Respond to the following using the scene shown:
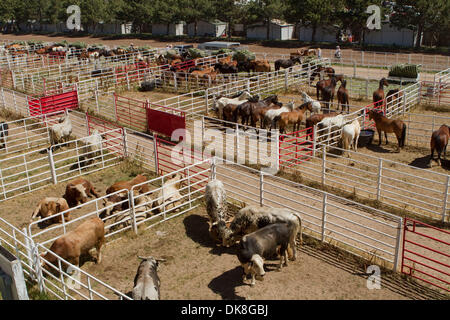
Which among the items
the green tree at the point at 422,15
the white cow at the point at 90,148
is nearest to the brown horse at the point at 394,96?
the white cow at the point at 90,148

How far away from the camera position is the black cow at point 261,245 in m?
8.01

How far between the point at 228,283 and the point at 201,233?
2177 mm

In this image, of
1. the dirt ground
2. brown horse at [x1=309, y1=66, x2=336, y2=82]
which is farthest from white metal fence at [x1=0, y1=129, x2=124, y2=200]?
the dirt ground

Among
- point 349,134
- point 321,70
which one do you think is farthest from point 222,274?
point 321,70

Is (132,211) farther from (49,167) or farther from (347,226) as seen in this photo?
(49,167)

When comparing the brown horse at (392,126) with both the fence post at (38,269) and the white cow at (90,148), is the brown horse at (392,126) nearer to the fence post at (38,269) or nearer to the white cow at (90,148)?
the white cow at (90,148)

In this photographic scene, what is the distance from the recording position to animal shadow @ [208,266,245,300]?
8.02 m

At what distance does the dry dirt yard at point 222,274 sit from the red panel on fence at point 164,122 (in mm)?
7020

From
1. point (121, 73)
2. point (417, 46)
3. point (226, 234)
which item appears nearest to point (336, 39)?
point (417, 46)

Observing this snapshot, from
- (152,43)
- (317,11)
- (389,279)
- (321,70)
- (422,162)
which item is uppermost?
(317,11)

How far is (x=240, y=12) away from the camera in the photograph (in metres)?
55.4

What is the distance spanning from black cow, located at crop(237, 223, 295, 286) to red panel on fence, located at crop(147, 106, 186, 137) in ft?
28.6

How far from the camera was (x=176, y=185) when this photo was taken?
11672 mm

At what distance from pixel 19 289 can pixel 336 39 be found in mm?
45313
